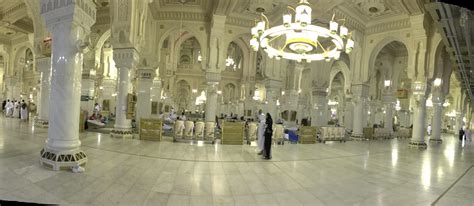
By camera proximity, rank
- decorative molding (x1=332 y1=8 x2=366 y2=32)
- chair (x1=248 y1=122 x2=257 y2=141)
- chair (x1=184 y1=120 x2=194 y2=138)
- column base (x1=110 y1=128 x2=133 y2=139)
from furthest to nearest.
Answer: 1. decorative molding (x1=332 y1=8 x2=366 y2=32)
2. chair (x1=248 y1=122 x2=257 y2=141)
3. chair (x1=184 y1=120 x2=194 y2=138)
4. column base (x1=110 y1=128 x2=133 y2=139)

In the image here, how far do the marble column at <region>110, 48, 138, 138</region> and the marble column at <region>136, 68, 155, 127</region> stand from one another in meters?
2.48

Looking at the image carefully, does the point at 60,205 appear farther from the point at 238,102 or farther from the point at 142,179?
the point at 238,102

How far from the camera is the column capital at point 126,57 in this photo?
948cm

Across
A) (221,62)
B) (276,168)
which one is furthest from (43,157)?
(221,62)

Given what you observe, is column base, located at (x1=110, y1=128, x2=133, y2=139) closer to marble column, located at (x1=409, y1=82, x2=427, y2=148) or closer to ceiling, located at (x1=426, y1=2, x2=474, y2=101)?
ceiling, located at (x1=426, y1=2, x2=474, y2=101)

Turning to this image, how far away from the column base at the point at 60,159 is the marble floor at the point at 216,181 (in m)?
0.15

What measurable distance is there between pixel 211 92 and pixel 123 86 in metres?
4.16

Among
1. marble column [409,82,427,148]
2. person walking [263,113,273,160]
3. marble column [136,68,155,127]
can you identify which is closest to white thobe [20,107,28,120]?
marble column [136,68,155,127]

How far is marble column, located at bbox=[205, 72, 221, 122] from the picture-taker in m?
12.7

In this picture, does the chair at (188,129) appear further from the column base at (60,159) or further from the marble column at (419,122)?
the marble column at (419,122)

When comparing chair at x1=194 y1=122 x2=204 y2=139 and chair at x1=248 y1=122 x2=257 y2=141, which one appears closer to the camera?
chair at x1=194 y1=122 x2=204 y2=139

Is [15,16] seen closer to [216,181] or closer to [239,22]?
[239,22]

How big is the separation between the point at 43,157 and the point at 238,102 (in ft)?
69.4

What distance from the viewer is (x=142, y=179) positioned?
4395mm
